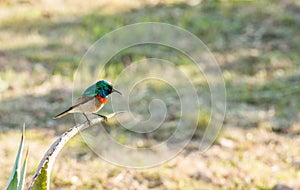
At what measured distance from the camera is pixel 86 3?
27.9 feet

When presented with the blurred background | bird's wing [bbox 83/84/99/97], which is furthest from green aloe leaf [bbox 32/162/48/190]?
the blurred background

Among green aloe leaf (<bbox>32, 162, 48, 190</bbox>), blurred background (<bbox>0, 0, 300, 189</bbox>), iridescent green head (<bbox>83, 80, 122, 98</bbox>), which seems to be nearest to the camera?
green aloe leaf (<bbox>32, 162, 48, 190</bbox>)

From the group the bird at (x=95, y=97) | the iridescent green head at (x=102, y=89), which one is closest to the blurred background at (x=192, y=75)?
the bird at (x=95, y=97)

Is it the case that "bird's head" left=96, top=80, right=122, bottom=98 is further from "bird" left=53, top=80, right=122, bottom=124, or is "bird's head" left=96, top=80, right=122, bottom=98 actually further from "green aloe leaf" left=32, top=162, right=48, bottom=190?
"green aloe leaf" left=32, top=162, right=48, bottom=190

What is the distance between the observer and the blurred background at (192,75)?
5.09 metres

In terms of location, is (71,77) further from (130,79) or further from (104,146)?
(104,146)

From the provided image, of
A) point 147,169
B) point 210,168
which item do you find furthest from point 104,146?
point 210,168

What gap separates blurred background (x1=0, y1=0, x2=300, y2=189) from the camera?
509cm

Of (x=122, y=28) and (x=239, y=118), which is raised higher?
(x=122, y=28)

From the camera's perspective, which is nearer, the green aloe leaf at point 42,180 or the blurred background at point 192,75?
the green aloe leaf at point 42,180

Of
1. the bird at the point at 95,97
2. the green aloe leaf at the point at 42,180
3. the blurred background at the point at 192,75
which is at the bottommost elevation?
the blurred background at the point at 192,75

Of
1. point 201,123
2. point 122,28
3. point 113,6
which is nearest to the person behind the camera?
point 201,123

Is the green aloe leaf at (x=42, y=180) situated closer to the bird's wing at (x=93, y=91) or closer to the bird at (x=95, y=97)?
the bird at (x=95, y=97)

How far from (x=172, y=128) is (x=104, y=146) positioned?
770 millimetres
